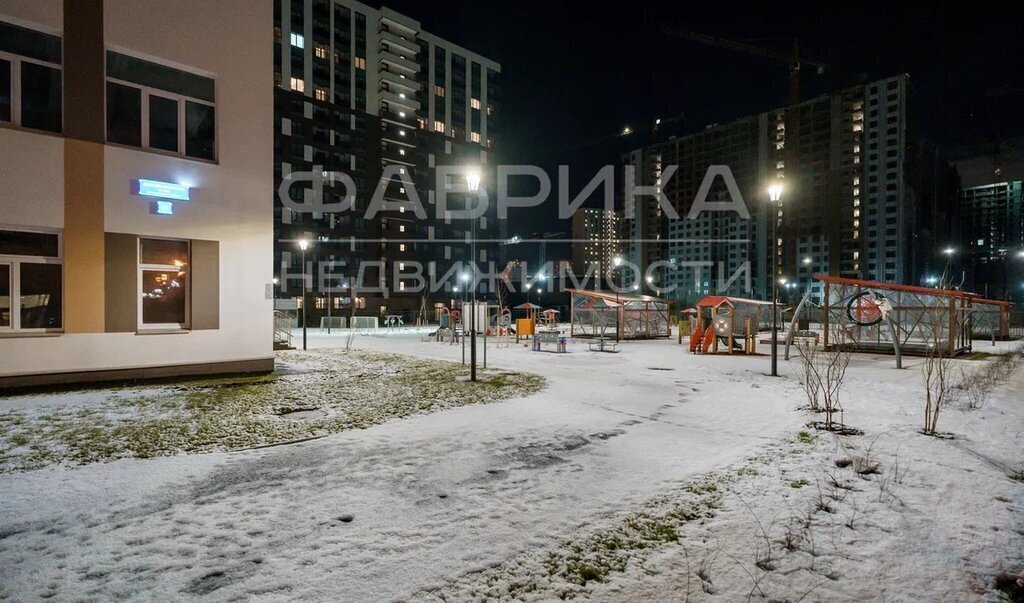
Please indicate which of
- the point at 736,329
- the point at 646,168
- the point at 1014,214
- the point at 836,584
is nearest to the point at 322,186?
the point at 736,329

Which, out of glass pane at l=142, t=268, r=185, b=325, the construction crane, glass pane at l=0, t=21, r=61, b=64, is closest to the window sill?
glass pane at l=142, t=268, r=185, b=325

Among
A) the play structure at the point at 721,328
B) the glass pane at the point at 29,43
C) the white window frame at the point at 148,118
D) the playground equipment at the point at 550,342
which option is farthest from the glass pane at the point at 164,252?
the play structure at the point at 721,328

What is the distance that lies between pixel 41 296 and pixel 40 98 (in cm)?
415

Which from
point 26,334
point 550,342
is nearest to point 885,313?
point 550,342

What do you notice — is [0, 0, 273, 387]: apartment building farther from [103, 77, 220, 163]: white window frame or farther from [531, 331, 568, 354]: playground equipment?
[531, 331, 568, 354]: playground equipment

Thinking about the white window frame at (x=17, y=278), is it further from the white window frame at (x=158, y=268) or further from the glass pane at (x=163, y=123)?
the glass pane at (x=163, y=123)

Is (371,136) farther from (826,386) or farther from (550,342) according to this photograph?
(826,386)

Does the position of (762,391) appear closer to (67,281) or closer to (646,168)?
(67,281)

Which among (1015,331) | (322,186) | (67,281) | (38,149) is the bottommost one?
(1015,331)

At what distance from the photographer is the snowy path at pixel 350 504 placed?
3.46m

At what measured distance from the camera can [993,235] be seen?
91.7 m

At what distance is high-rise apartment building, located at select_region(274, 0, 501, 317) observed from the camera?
59469 millimetres

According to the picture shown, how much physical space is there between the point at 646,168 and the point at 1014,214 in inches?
3018

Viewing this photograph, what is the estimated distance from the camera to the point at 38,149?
9.77m
